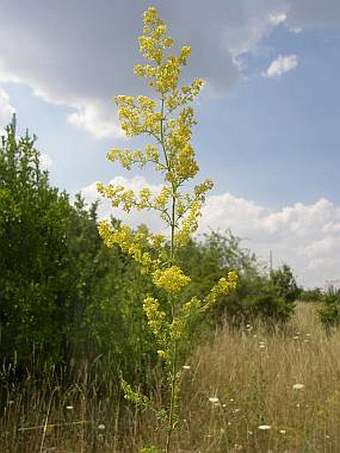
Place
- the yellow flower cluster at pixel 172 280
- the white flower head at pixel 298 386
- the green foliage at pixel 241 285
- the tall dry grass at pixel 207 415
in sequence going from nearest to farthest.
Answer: the yellow flower cluster at pixel 172 280, the tall dry grass at pixel 207 415, the white flower head at pixel 298 386, the green foliage at pixel 241 285

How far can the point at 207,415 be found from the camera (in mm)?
5918

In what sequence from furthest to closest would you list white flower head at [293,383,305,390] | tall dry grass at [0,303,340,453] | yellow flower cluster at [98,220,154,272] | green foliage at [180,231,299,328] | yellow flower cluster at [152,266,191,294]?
green foliage at [180,231,299,328] < white flower head at [293,383,305,390] < tall dry grass at [0,303,340,453] < yellow flower cluster at [98,220,154,272] < yellow flower cluster at [152,266,191,294]

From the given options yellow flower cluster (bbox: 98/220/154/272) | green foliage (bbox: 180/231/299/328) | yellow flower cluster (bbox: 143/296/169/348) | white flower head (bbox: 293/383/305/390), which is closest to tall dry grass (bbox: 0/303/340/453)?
white flower head (bbox: 293/383/305/390)

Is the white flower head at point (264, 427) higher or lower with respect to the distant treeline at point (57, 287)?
lower

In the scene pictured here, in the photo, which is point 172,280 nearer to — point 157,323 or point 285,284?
point 157,323

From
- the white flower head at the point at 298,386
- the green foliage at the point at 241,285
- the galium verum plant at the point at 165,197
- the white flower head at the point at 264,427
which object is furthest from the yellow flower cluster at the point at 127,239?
the green foliage at the point at 241,285

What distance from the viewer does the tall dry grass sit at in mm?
5246

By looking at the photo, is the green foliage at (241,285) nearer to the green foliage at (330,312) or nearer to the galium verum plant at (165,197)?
the green foliage at (330,312)

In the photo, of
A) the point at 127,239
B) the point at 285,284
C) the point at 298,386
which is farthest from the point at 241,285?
the point at 127,239

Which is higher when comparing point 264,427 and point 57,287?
point 57,287

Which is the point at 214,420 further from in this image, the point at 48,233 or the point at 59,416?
the point at 48,233

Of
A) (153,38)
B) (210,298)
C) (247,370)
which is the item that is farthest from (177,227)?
(247,370)

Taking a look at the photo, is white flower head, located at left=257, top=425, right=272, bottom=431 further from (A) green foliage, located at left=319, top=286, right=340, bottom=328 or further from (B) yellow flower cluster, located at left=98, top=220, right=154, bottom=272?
(A) green foliage, located at left=319, top=286, right=340, bottom=328

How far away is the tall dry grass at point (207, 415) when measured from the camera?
17.2 feet
